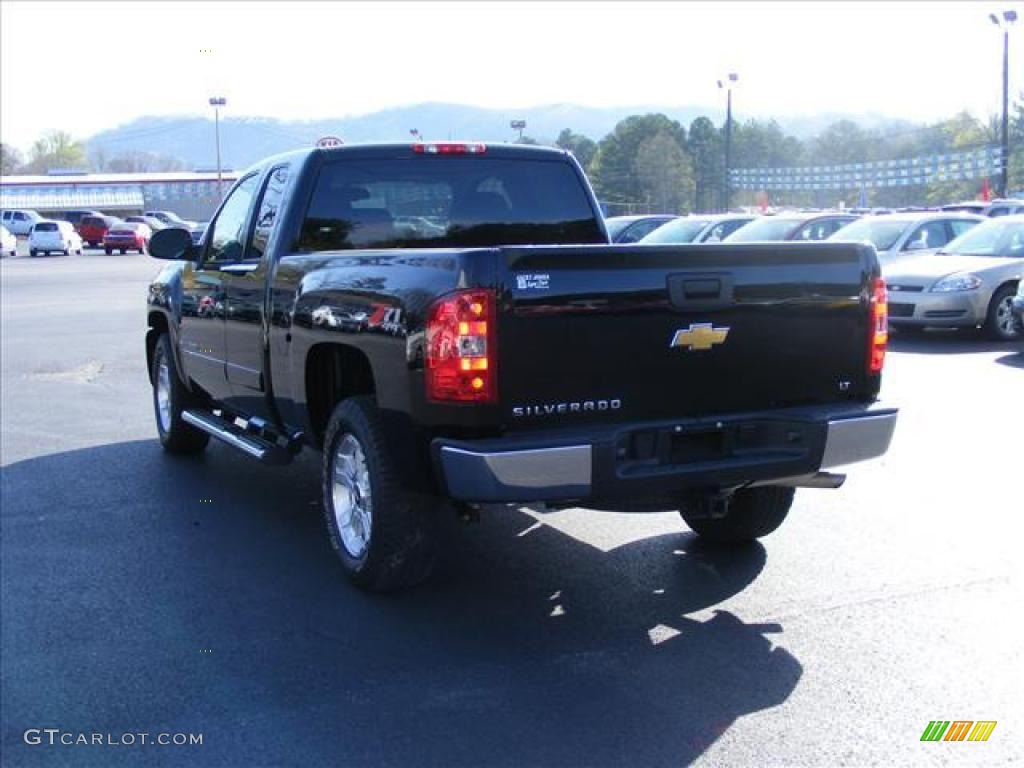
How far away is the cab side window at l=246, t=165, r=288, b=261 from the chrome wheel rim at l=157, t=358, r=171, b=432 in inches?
78.2

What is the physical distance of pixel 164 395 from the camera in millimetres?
8109

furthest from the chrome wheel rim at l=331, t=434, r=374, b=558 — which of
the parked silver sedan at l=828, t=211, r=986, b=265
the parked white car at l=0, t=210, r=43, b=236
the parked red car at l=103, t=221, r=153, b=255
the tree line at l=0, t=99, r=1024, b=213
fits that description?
the parked white car at l=0, t=210, r=43, b=236

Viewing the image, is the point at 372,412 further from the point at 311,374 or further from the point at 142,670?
the point at 142,670

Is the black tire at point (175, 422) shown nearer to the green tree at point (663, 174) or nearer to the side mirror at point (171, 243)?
the side mirror at point (171, 243)

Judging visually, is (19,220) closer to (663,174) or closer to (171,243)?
(663,174)

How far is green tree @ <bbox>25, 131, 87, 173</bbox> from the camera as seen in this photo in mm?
139750

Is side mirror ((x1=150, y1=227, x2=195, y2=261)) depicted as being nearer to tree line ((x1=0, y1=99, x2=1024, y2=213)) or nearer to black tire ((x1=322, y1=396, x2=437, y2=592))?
black tire ((x1=322, y1=396, x2=437, y2=592))

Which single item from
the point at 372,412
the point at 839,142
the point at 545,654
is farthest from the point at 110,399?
the point at 839,142

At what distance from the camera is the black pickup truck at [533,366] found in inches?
161

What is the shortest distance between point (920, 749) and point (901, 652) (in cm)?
76

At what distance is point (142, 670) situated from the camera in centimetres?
419

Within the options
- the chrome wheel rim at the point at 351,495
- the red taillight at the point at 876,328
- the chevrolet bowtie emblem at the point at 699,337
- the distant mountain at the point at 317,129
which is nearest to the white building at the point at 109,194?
the distant mountain at the point at 317,129

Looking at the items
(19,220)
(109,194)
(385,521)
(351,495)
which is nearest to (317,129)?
(351,495)

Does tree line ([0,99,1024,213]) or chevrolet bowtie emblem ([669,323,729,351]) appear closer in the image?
chevrolet bowtie emblem ([669,323,729,351])
